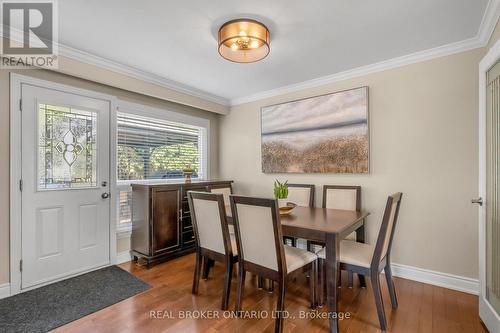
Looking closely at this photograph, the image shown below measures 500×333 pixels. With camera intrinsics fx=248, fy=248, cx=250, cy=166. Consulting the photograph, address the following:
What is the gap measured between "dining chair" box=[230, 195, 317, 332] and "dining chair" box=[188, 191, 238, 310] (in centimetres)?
15

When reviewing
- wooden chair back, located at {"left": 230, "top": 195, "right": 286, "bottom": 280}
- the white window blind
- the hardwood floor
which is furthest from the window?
wooden chair back, located at {"left": 230, "top": 195, "right": 286, "bottom": 280}

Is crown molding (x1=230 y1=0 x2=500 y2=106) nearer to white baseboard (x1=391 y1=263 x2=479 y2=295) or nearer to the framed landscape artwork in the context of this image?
the framed landscape artwork

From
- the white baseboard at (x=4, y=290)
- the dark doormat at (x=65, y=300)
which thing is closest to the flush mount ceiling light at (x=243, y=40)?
the dark doormat at (x=65, y=300)

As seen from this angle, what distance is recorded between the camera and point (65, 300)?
227 cm

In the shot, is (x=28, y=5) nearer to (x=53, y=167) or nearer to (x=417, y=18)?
(x=53, y=167)

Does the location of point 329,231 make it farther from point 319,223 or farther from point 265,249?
point 265,249

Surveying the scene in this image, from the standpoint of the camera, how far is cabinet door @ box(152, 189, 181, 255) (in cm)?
310

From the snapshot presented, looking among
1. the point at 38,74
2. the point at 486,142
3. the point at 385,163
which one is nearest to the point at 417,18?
the point at 486,142

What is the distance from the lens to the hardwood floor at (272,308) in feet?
6.19

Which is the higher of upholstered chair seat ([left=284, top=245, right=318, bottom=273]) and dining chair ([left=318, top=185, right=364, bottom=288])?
dining chair ([left=318, top=185, right=364, bottom=288])

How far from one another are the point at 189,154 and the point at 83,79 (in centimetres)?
179

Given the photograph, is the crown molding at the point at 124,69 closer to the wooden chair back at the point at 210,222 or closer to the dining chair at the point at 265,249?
the wooden chair back at the point at 210,222

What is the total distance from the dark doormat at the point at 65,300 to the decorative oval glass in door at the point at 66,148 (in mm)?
1021

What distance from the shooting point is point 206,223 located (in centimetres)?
231
